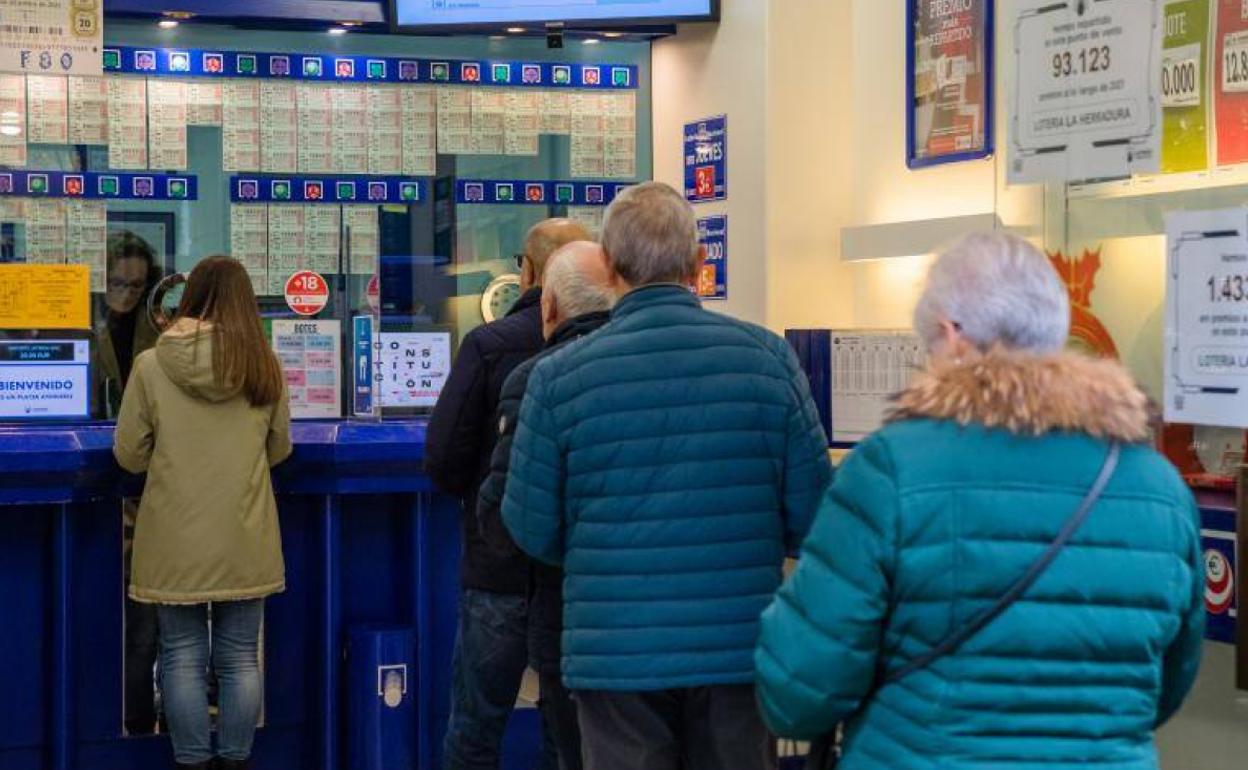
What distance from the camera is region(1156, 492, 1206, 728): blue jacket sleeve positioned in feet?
7.91

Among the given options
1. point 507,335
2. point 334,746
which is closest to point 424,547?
point 334,746

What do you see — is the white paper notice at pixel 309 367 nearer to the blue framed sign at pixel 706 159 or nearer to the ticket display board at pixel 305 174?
the ticket display board at pixel 305 174

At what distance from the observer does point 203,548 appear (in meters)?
4.84

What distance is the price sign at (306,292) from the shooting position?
6477 mm

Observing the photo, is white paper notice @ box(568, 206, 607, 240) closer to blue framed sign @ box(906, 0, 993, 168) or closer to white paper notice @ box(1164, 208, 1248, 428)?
blue framed sign @ box(906, 0, 993, 168)

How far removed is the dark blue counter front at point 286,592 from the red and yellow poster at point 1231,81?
2.48 meters

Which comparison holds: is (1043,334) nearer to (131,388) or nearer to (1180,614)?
(1180,614)

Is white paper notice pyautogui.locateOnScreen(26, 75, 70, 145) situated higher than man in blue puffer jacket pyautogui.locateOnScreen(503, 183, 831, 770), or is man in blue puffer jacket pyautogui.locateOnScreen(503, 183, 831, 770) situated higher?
white paper notice pyautogui.locateOnScreen(26, 75, 70, 145)

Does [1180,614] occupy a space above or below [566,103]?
below

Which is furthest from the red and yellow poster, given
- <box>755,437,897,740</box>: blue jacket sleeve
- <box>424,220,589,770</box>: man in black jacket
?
<box>755,437,897,740</box>: blue jacket sleeve

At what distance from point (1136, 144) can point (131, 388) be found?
2.68m

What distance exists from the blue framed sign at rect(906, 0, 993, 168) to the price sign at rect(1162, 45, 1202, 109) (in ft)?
3.06

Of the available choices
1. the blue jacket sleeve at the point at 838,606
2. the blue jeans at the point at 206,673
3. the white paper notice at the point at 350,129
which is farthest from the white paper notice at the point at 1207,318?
the white paper notice at the point at 350,129

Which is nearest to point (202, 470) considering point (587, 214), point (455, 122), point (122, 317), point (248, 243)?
point (122, 317)
